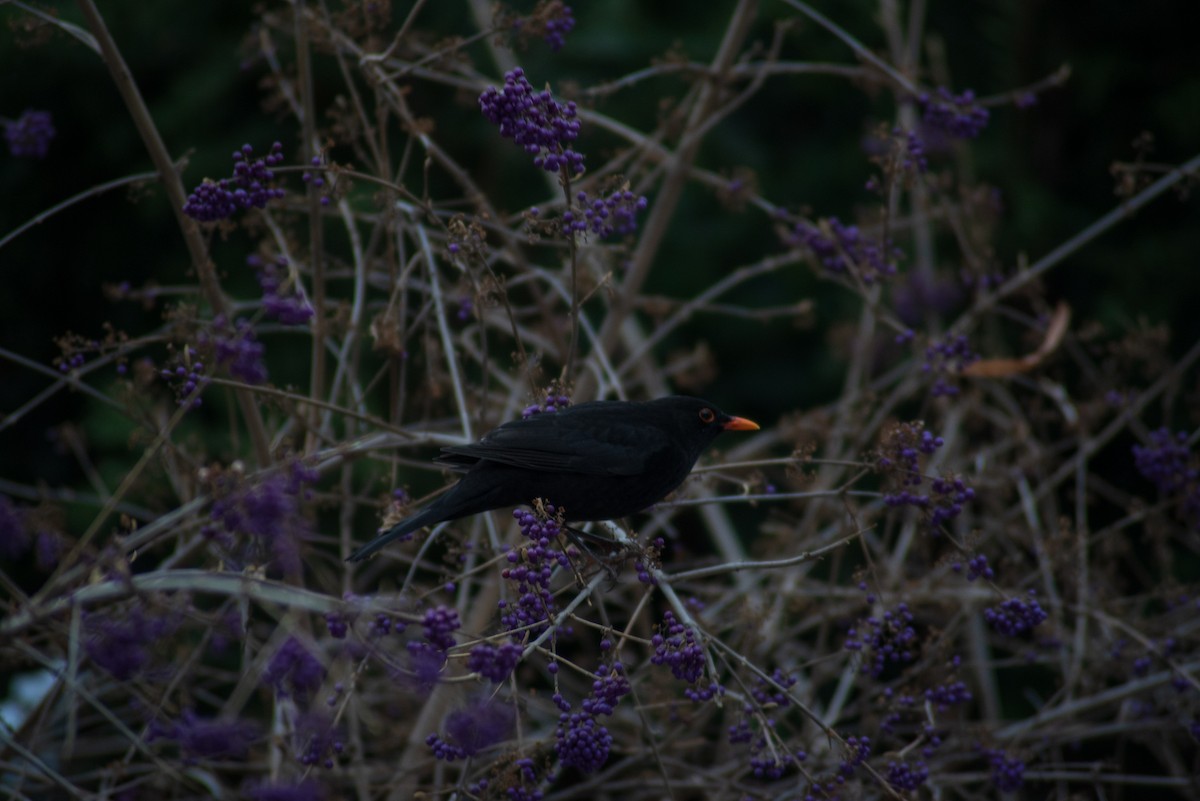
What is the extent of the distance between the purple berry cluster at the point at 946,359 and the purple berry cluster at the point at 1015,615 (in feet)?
3.31

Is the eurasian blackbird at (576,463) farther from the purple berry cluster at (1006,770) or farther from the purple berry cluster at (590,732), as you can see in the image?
the purple berry cluster at (1006,770)

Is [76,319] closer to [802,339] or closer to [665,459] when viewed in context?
[802,339]

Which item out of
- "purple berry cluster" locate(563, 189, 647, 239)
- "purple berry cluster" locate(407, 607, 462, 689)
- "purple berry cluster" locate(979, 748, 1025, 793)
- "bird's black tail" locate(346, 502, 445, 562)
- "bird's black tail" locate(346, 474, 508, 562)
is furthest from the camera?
"purple berry cluster" locate(979, 748, 1025, 793)

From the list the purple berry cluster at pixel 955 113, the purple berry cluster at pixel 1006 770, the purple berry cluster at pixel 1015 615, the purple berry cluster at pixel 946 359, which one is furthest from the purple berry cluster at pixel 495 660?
the purple berry cluster at pixel 955 113

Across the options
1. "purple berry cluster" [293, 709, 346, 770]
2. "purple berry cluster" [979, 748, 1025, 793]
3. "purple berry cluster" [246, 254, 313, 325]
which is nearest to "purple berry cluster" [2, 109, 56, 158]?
"purple berry cluster" [246, 254, 313, 325]

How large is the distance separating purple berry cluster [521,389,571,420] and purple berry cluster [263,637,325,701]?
1.12m

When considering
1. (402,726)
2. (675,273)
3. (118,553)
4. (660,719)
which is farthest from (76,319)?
(118,553)

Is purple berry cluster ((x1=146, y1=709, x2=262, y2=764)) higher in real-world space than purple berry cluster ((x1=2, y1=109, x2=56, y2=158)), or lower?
lower

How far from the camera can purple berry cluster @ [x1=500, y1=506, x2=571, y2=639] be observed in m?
2.38

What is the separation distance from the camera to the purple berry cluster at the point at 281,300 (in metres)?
2.99

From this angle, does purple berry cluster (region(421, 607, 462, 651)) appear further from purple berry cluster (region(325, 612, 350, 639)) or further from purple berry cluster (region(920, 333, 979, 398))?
purple berry cluster (region(920, 333, 979, 398))

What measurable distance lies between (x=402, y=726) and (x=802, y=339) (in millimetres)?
4187

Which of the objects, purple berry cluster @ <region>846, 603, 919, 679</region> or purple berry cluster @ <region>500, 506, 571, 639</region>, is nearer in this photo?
purple berry cluster @ <region>500, 506, 571, 639</region>

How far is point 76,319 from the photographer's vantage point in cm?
767
